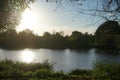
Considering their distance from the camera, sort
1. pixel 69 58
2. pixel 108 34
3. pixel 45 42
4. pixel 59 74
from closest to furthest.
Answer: pixel 108 34 < pixel 59 74 < pixel 69 58 < pixel 45 42

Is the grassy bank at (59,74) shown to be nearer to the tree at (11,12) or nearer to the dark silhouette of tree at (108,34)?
the tree at (11,12)

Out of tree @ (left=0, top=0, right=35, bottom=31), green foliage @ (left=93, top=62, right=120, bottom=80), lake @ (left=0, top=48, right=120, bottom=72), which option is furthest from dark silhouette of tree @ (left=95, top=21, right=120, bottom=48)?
lake @ (left=0, top=48, right=120, bottom=72)

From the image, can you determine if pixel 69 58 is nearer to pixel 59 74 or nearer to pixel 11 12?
pixel 11 12

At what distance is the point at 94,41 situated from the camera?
234 inches

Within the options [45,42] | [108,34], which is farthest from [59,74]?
[45,42]

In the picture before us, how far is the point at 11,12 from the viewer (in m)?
18.0

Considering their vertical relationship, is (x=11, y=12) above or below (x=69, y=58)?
above

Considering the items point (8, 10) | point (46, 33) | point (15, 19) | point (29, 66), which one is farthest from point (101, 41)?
point (46, 33)

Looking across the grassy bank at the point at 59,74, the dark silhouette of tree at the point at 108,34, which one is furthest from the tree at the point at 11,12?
the dark silhouette of tree at the point at 108,34

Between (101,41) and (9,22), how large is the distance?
43.3 ft

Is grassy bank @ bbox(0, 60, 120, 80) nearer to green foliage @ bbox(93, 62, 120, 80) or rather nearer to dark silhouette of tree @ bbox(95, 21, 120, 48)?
green foliage @ bbox(93, 62, 120, 80)

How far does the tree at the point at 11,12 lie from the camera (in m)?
16.6

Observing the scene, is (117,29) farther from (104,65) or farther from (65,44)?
(65,44)

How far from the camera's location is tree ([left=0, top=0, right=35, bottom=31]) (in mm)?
16581
